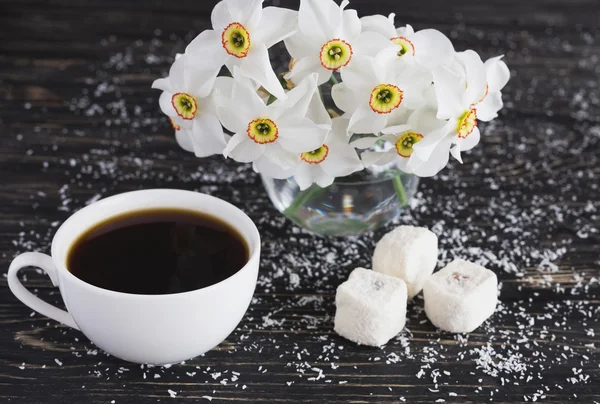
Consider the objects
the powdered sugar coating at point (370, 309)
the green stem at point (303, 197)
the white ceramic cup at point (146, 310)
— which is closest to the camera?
the white ceramic cup at point (146, 310)

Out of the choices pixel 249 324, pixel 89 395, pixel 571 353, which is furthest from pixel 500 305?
pixel 89 395

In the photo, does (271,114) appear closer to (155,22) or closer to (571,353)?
(571,353)

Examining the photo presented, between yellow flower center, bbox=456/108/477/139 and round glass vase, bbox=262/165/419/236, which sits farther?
round glass vase, bbox=262/165/419/236

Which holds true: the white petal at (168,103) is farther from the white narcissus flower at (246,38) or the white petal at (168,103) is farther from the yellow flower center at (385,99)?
the yellow flower center at (385,99)

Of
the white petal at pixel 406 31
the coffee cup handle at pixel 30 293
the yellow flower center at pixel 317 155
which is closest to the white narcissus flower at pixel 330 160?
the yellow flower center at pixel 317 155

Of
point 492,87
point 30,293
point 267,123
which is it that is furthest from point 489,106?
point 30,293

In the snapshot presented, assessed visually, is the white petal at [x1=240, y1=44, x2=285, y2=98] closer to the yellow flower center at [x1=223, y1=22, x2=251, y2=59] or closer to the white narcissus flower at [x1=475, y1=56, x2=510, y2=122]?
the yellow flower center at [x1=223, y1=22, x2=251, y2=59]

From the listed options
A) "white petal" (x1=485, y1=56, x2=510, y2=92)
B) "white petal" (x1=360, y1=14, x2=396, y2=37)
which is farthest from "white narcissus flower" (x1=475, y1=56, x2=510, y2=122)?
"white petal" (x1=360, y1=14, x2=396, y2=37)
